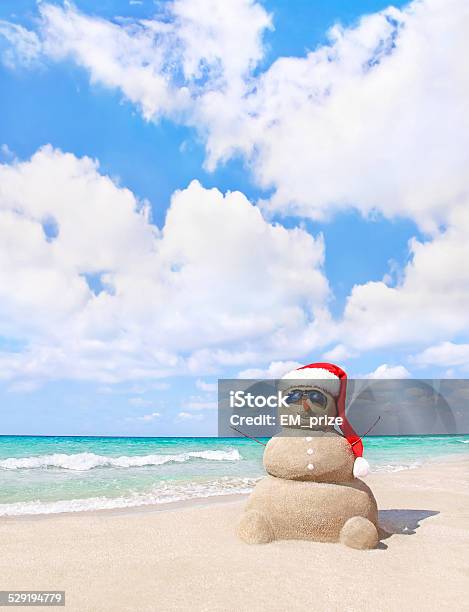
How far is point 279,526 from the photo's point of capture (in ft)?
18.8

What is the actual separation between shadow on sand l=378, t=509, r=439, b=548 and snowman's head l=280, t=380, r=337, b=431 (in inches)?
59.8

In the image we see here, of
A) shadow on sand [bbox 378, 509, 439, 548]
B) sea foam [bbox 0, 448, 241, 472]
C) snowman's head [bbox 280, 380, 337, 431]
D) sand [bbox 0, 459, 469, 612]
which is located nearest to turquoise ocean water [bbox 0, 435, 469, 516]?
sea foam [bbox 0, 448, 241, 472]

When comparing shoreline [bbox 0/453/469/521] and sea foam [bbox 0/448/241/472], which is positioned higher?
sea foam [bbox 0/448/241/472]

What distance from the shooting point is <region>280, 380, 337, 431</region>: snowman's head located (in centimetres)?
613

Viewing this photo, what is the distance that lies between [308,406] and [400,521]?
9.15ft

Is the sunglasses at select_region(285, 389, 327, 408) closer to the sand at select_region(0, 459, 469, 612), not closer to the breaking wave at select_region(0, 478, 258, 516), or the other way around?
the sand at select_region(0, 459, 469, 612)

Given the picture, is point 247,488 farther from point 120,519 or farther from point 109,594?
Result: point 109,594

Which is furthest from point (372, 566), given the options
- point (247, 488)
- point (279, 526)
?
point (247, 488)

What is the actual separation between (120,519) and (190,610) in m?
3.49

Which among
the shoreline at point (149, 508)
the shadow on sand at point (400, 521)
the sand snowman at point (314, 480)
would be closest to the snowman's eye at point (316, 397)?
the sand snowman at point (314, 480)

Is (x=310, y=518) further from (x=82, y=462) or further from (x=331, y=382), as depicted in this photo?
(x=82, y=462)

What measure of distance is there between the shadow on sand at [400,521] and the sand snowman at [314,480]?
22.0 inches

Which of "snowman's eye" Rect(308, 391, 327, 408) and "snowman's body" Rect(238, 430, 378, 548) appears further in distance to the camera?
"snowman's eye" Rect(308, 391, 327, 408)

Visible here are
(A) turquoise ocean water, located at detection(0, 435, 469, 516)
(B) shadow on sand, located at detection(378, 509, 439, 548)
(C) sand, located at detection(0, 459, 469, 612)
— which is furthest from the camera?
(A) turquoise ocean water, located at detection(0, 435, 469, 516)
